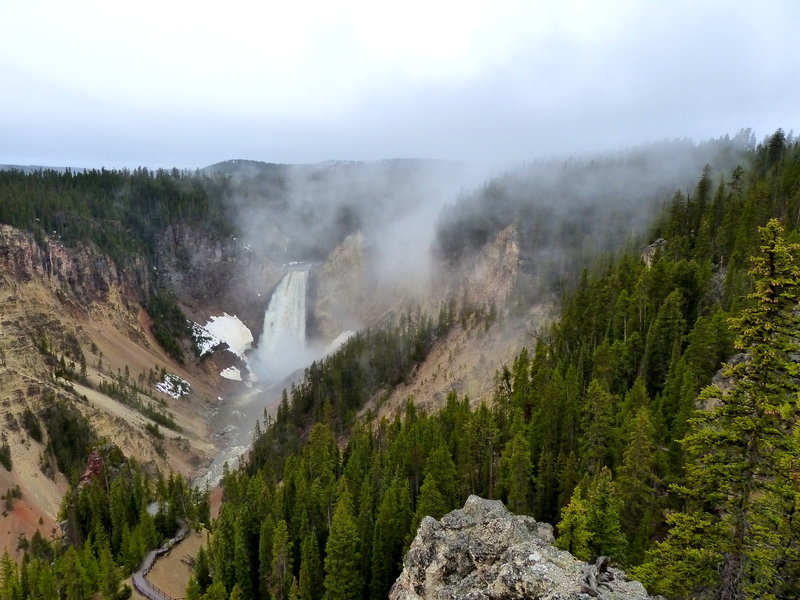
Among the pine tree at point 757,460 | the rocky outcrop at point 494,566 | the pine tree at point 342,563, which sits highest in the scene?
the pine tree at point 757,460

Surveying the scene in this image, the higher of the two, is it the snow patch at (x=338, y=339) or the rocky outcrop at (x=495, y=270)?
the rocky outcrop at (x=495, y=270)

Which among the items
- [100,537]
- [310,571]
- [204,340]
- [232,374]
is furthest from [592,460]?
[204,340]

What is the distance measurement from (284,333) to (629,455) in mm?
144933

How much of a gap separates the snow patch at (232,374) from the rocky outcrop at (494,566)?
5226 inches

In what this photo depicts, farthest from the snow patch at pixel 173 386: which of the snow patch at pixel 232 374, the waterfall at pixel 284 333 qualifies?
the waterfall at pixel 284 333

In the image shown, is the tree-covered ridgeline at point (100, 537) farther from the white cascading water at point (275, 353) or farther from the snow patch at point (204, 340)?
the snow patch at point (204, 340)

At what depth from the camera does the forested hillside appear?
14672 millimetres

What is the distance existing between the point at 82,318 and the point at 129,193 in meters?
69.1

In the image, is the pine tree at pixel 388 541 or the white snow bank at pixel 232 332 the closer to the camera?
the pine tree at pixel 388 541

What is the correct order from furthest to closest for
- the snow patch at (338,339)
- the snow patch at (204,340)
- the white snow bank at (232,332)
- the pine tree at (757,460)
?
the white snow bank at (232,332) → the snow patch at (338,339) → the snow patch at (204,340) → the pine tree at (757,460)

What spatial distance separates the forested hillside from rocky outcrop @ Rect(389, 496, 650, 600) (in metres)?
1.93

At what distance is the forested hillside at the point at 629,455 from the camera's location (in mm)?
14672

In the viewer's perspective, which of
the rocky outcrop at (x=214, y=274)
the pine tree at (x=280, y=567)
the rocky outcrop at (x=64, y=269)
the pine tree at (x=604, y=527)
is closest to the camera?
the pine tree at (x=604, y=527)

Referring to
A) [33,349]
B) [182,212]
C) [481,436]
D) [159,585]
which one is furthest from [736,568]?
[182,212]
